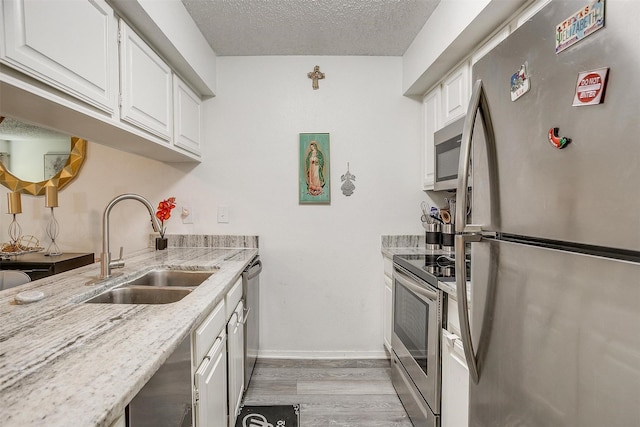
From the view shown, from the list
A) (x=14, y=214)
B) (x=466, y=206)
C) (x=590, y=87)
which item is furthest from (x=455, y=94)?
(x=14, y=214)

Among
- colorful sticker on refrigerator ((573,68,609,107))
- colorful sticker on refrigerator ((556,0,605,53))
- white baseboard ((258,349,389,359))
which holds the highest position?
Result: colorful sticker on refrigerator ((556,0,605,53))

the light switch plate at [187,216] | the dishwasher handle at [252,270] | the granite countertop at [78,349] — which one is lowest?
the dishwasher handle at [252,270]

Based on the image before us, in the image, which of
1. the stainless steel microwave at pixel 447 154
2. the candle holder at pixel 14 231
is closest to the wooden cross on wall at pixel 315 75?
the stainless steel microwave at pixel 447 154

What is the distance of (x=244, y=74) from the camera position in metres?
2.46

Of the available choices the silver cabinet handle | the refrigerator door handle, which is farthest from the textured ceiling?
the silver cabinet handle

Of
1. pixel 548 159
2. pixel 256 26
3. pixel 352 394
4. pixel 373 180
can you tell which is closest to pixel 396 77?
pixel 373 180

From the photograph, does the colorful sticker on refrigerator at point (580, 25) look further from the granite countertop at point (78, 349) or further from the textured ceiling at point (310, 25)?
the textured ceiling at point (310, 25)

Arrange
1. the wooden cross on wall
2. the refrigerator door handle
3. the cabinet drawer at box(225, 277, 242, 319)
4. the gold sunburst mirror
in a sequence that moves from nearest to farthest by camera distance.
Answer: the refrigerator door handle
the cabinet drawer at box(225, 277, 242, 319)
the gold sunburst mirror
the wooden cross on wall

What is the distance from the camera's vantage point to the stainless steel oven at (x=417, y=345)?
55.4 inches

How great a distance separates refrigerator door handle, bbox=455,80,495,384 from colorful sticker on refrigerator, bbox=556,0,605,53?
9.0 inches

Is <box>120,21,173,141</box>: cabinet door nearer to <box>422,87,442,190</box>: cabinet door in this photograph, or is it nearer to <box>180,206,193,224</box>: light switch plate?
<box>180,206,193,224</box>: light switch plate

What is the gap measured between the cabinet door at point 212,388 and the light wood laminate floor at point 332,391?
621mm

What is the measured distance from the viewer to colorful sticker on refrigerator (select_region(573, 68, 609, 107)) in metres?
0.53

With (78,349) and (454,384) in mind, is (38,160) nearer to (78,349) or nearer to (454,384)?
(78,349)
